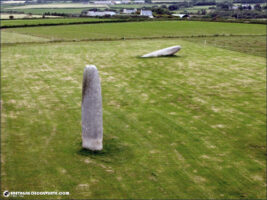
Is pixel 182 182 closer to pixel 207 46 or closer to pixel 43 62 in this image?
pixel 43 62

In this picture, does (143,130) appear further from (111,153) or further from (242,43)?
(242,43)

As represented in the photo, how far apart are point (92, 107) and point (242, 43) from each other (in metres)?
47.1

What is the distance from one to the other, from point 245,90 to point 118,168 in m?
16.6

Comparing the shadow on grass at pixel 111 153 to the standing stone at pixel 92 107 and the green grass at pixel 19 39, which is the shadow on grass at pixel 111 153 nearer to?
the standing stone at pixel 92 107

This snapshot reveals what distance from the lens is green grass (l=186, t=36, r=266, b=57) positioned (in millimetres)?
50781

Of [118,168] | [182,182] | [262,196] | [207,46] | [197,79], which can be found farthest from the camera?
[207,46]

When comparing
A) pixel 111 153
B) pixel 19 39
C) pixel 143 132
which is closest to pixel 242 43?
pixel 19 39

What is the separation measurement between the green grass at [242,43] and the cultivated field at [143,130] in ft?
33.0

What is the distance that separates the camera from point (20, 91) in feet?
94.7

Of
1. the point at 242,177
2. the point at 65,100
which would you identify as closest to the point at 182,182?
the point at 242,177

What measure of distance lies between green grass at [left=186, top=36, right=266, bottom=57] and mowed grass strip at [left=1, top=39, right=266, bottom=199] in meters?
13.2

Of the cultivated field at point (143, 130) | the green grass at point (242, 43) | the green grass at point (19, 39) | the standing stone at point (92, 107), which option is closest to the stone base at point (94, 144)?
the standing stone at point (92, 107)

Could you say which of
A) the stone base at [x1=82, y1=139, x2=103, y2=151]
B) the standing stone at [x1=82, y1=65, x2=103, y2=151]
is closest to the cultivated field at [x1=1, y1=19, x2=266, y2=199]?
the stone base at [x1=82, y1=139, x2=103, y2=151]

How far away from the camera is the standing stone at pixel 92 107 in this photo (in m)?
16.4
